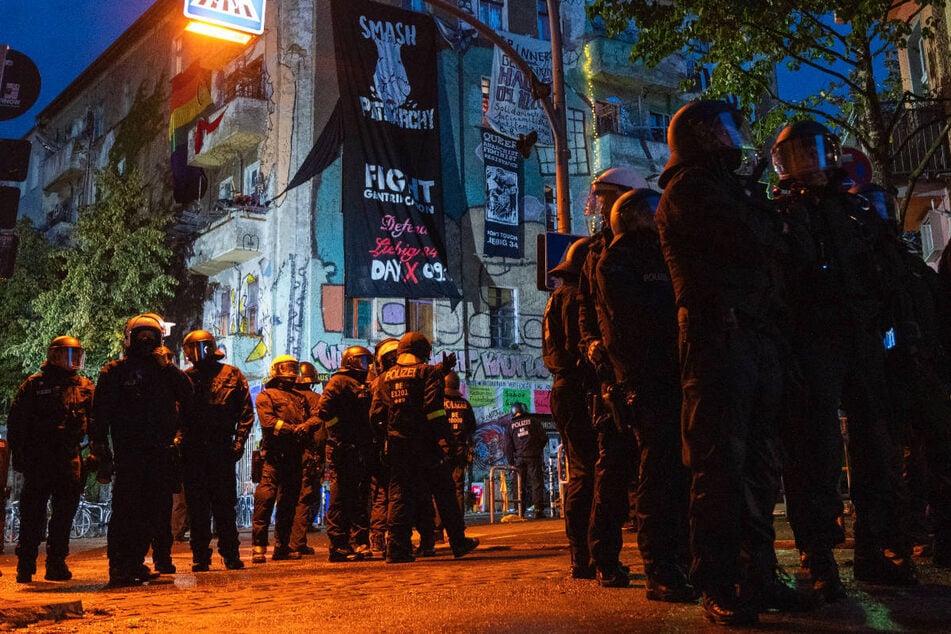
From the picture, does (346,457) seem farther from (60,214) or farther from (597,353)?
(60,214)

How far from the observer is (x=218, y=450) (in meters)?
9.19

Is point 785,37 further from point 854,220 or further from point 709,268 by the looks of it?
point 709,268

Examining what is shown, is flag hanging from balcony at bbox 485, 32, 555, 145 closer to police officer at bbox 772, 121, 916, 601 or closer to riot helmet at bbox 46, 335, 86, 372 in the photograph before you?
riot helmet at bbox 46, 335, 86, 372

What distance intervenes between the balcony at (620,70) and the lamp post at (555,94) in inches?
841

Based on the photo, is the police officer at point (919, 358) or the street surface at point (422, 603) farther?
the police officer at point (919, 358)

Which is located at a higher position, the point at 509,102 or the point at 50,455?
the point at 509,102

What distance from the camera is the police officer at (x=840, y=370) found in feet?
15.6

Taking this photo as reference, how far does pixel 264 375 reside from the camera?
1113 inches

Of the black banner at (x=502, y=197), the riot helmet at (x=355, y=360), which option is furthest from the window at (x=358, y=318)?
the riot helmet at (x=355, y=360)

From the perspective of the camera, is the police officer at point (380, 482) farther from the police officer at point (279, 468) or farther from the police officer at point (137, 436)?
the police officer at point (137, 436)

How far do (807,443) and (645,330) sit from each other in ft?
3.23

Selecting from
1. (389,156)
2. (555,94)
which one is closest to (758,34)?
(555,94)

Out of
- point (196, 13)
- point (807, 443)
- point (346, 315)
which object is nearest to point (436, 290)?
point (346, 315)

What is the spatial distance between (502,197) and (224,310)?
9.68 metres
